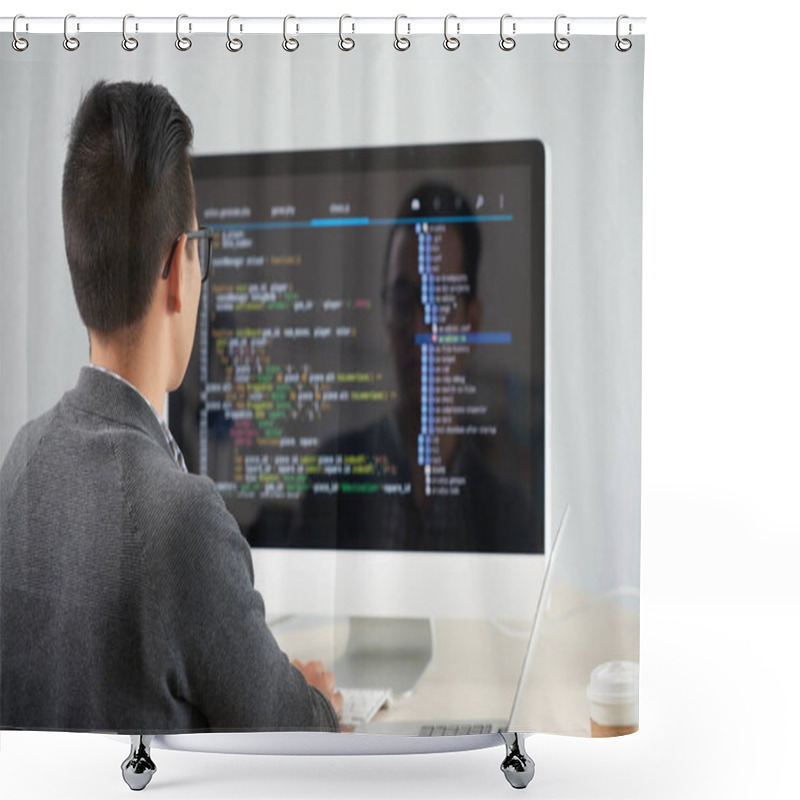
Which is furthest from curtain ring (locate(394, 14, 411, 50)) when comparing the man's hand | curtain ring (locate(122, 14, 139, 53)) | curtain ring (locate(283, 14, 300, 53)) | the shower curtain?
the man's hand

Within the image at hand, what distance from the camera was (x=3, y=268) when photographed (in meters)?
1.60

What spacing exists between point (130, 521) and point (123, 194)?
1.77ft

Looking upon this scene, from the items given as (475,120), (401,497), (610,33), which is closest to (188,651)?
(401,497)

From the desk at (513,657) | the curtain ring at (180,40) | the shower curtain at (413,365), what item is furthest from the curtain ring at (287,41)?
the desk at (513,657)

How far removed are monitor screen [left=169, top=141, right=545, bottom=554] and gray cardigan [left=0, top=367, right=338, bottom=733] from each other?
0.27 feet

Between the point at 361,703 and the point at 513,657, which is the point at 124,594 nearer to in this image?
the point at 361,703

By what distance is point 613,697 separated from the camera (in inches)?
61.2

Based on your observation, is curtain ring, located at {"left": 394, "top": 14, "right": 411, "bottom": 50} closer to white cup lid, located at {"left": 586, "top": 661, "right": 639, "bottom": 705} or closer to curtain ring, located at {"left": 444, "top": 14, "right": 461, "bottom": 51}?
curtain ring, located at {"left": 444, "top": 14, "right": 461, "bottom": 51}

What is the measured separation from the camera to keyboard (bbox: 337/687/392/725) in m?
1.55

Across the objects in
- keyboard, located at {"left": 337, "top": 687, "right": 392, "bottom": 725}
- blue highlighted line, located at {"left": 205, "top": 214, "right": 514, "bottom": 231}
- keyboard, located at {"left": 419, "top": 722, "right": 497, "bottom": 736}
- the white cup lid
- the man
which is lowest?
keyboard, located at {"left": 419, "top": 722, "right": 497, "bottom": 736}

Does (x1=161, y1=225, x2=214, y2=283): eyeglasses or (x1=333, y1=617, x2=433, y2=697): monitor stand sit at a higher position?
(x1=161, y1=225, x2=214, y2=283): eyeglasses

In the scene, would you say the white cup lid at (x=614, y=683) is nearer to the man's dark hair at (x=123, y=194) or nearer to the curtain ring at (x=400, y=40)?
the man's dark hair at (x=123, y=194)

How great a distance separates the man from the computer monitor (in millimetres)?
50

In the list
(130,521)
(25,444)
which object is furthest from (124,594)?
(25,444)
